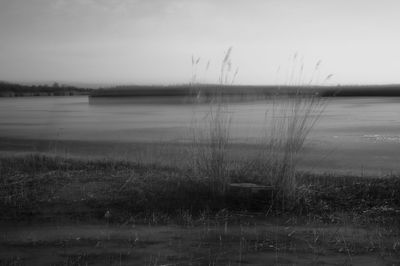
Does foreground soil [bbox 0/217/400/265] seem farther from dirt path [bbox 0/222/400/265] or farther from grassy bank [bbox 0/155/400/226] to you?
grassy bank [bbox 0/155/400/226]

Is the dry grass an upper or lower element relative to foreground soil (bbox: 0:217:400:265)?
upper

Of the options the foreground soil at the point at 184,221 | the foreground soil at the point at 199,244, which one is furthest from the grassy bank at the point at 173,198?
the foreground soil at the point at 199,244

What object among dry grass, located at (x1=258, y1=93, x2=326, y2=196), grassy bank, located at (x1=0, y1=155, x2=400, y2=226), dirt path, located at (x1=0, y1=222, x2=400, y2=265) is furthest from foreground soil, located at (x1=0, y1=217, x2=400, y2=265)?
dry grass, located at (x1=258, y1=93, x2=326, y2=196)

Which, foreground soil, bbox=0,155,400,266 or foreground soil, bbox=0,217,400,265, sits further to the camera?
foreground soil, bbox=0,155,400,266

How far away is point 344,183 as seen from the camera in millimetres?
7207

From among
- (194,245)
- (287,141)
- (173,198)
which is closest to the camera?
(194,245)

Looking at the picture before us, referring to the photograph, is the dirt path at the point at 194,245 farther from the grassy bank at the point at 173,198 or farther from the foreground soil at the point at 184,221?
the grassy bank at the point at 173,198

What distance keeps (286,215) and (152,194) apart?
1.84 m

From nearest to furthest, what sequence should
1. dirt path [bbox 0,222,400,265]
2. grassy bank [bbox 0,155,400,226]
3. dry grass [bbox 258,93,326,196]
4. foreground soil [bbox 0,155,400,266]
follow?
dirt path [bbox 0,222,400,265]
foreground soil [bbox 0,155,400,266]
grassy bank [bbox 0,155,400,226]
dry grass [bbox 258,93,326,196]

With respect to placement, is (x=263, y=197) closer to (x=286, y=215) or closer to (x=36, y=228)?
(x=286, y=215)

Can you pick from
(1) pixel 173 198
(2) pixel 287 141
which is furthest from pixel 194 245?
(2) pixel 287 141

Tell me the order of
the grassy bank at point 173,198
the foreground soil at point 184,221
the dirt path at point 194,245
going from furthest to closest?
the grassy bank at point 173,198
the foreground soil at point 184,221
the dirt path at point 194,245

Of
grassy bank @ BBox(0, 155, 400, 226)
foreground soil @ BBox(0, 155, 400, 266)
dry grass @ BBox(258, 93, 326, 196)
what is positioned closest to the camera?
foreground soil @ BBox(0, 155, 400, 266)

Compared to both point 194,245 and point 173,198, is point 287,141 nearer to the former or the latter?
point 173,198
